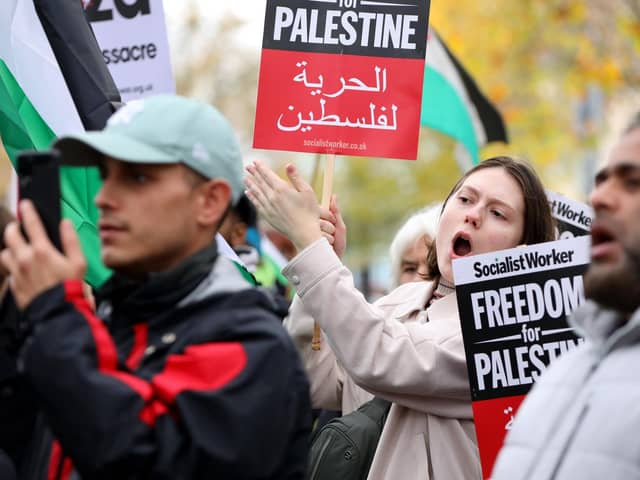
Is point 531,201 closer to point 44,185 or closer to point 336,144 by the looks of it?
point 336,144

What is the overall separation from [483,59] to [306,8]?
18959 millimetres

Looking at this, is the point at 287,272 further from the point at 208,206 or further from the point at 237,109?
the point at 237,109

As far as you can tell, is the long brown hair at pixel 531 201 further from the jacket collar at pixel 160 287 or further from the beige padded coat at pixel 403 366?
the jacket collar at pixel 160 287

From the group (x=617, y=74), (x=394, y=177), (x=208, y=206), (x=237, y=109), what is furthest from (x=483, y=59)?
(x=208, y=206)

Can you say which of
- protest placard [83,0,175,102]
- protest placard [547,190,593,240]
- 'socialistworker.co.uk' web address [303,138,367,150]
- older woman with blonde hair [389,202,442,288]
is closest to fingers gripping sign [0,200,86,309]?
'socialistworker.co.uk' web address [303,138,367,150]

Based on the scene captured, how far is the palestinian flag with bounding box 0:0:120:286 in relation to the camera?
501 centimetres

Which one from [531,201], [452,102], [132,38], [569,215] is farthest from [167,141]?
[452,102]

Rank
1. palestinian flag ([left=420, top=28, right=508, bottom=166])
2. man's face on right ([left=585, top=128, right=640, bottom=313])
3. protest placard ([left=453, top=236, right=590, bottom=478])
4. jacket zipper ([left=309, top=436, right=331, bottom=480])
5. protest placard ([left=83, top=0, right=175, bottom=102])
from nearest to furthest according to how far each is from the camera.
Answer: man's face on right ([left=585, top=128, right=640, bottom=313])
protest placard ([left=453, top=236, right=590, bottom=478])
jacket zipper ([left=309, top=436, right=331, bottom=480])
protest placard ([left=83, top=0, right=175, bottom=102])
palestinian flag ([left=420, top=28, right=508, bottom=166])

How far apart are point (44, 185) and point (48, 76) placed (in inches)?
92.5

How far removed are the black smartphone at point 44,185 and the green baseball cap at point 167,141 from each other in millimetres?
113

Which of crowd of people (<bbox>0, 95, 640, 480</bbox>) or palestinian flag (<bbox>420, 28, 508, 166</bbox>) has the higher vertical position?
palestinian flag (<bbox>420, 28, 508, 166</bbox>)

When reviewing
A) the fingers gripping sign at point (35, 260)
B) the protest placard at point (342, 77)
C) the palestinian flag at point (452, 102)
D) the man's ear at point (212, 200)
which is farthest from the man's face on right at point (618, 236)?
the palestinian flag at point (452, 102)

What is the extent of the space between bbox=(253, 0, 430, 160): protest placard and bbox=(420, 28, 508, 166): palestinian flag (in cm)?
375

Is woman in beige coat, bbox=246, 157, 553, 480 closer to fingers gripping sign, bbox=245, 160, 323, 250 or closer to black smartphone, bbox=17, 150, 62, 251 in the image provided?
fingers gripping sign, bbox=245, 160, 323, 250
